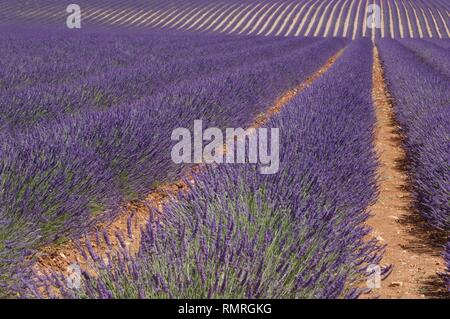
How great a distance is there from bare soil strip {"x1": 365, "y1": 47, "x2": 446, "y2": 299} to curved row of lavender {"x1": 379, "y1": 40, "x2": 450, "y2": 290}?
100mm

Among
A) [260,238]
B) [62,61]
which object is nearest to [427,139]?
→ [260,238]

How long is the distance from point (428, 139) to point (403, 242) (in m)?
2.11

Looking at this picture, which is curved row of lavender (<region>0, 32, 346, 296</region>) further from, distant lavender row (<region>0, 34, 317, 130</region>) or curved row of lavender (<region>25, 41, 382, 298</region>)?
curved row of lavender (<region>25, 41, 382, 298</region>)

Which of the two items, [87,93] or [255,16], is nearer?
[87,93]

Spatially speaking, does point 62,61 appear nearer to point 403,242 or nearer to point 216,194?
point 403,242

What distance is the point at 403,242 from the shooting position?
3.97m

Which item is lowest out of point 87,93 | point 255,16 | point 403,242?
point 403,242

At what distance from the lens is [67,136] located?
4172 millimetres

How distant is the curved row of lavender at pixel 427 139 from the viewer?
4.19 metres

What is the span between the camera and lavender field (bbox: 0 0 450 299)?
86.7 inches

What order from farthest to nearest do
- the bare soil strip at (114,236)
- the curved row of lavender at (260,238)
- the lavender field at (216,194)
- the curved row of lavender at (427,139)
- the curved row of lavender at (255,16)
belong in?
the curved row of lavender at (255,16) < the curved row of lavender at (427,139) < the bare soil strip at (114,236) < the lavender field at (216,194) < the curved row of lavender at (260,238)

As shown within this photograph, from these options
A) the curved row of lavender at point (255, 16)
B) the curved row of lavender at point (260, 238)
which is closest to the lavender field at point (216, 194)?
the curved row of lavender at point (260, 238)

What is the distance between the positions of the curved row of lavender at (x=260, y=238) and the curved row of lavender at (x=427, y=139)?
48 cm

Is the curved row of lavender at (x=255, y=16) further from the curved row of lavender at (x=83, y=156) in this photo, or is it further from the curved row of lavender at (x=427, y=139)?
the curved row of lavender at (x=83, y=156)
